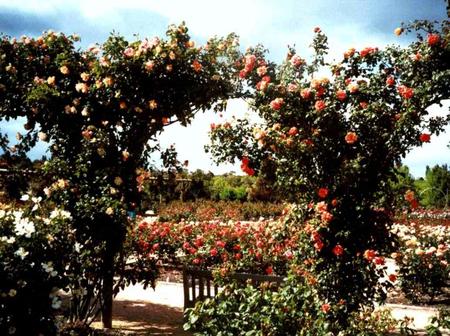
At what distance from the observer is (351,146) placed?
4.89 meters

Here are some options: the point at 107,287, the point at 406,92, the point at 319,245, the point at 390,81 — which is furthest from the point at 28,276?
the point at 390,81

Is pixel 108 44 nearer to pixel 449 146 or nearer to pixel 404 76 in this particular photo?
pixel 404 76

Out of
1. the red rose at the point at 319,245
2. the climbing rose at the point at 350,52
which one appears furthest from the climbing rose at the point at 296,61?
the red rose at the point at 319,245

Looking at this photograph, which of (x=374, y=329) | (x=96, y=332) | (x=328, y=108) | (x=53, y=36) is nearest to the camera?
(x=374, y=329)

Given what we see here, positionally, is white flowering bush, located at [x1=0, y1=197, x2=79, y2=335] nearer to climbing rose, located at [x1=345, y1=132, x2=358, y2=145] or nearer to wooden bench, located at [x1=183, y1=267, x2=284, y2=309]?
wooden bench, located at [x1=183, y1=267, x2=284, y2=309]

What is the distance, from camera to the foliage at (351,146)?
187 inches

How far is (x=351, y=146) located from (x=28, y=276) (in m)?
3.22

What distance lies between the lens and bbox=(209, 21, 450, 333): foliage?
15.6 ft

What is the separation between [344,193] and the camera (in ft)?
16.0

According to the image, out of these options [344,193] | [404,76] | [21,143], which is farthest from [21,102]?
[404,76]

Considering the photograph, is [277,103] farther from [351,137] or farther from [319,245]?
[319,245]

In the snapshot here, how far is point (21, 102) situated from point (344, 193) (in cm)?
424

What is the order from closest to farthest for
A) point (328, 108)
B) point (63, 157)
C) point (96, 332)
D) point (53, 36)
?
point (328, 108)
point (96, 332)
point (63, 157)
point (53, 36)

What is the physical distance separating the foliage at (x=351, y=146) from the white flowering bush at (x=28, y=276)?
A: 235cm
